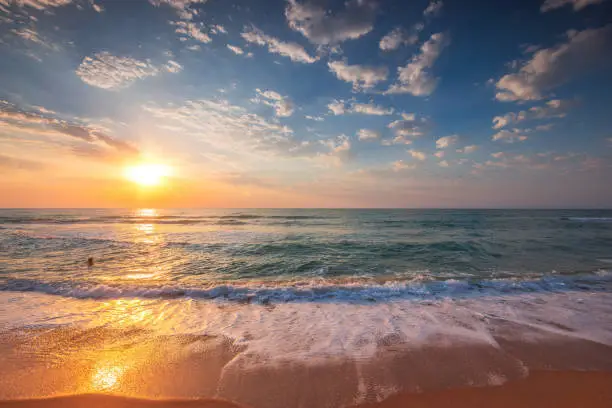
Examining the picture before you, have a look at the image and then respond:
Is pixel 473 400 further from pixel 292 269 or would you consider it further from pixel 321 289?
pixel 292 269

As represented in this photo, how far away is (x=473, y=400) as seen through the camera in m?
3.11

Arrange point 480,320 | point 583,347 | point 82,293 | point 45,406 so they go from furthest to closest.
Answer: point 82,293, point 480,320, point 583,347, point 45,406

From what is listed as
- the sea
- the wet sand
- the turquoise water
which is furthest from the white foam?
the wet sand

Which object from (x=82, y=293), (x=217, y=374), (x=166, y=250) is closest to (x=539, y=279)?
(x=217, y=374)

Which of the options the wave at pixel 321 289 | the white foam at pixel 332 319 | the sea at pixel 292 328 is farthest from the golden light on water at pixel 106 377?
the wave at pixel 321 289

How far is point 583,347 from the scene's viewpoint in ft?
14.3

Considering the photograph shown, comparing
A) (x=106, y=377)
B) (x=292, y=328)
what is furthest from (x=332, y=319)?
(x=106, y=377)

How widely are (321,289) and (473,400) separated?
4.86m

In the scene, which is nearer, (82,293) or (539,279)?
(82,293)

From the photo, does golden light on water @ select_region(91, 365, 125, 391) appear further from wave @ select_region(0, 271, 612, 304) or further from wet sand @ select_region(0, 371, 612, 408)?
wave @ select_region(0, 271, 612, 304)

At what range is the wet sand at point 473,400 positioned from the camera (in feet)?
9.99

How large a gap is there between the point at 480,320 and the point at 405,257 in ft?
24.5

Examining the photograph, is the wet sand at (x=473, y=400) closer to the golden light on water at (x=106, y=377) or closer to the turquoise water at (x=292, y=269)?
the golden light on water at (x=106, y=377)

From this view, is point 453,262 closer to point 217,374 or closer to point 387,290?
point 387,290
